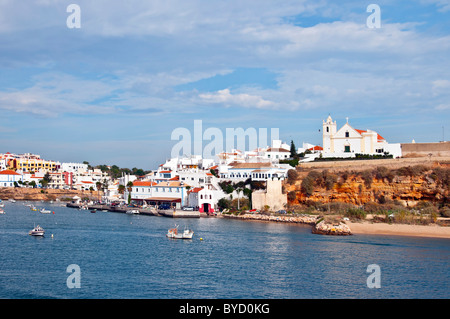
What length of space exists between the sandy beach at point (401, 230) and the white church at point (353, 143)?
20835 mm

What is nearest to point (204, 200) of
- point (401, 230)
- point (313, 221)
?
point (313, 221)

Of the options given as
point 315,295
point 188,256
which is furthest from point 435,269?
point 188,256

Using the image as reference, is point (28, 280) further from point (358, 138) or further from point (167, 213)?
point (358, 138)

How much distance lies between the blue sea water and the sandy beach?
2.40 meters

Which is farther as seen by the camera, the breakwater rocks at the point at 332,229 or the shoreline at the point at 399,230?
the breakwater rocks at the point at 332,229

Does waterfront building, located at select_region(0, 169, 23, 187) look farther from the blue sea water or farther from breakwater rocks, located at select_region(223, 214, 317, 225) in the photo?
the blue sea water

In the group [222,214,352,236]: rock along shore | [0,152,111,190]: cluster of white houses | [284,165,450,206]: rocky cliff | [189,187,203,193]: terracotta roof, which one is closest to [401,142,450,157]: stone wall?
[284,165,450,206]: rocky cliff

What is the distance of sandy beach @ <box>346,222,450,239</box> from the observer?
38.4 m

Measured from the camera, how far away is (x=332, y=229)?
39.4m

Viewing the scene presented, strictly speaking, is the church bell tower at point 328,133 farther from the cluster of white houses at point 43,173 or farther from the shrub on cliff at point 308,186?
the cluster of white houses at point 43,173

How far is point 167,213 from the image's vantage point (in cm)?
5688

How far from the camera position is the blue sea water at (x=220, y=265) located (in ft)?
68.3

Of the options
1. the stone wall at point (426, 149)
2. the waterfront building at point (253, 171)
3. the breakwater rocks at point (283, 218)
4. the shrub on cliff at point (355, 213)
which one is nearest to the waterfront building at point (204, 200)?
the waterfront building at point (253, 171)

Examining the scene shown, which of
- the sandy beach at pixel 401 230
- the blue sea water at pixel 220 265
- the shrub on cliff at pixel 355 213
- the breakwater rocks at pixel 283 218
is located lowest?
the blue sea water at pixel 220 265
